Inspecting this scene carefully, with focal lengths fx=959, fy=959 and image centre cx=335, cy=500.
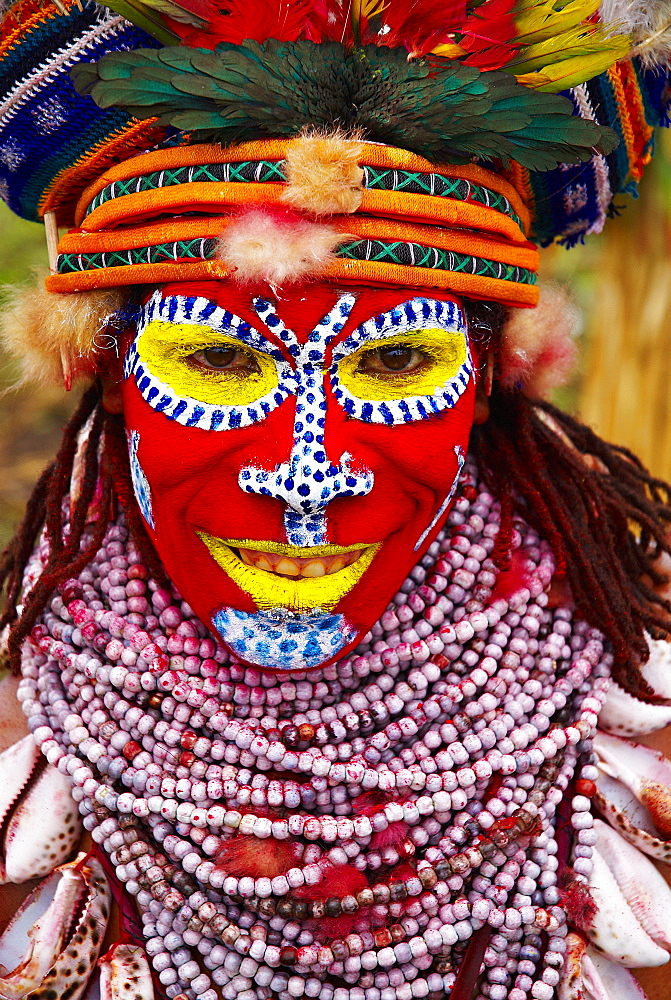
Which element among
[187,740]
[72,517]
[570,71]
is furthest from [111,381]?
[570,71]

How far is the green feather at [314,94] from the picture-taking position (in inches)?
60.8

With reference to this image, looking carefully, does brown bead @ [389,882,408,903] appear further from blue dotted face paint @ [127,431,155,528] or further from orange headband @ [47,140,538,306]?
orange headband @ [47,140,538,306]

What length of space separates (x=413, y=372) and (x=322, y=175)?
396 mm

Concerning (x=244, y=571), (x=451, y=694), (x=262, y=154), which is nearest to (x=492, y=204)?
(x=262, y=154)

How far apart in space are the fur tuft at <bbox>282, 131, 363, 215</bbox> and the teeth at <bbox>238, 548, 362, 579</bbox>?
61 centimetres

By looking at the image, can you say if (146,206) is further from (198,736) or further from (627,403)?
(627,403)

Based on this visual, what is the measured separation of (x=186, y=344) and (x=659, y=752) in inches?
51.3

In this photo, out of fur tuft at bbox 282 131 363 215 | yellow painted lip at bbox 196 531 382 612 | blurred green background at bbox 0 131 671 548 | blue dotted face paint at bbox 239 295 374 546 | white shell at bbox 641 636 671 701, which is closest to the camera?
fur tuft at bbox 282 131 363 215

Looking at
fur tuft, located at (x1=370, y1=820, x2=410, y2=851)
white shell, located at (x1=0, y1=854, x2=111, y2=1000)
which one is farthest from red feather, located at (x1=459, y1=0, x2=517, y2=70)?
white shell, located at (x1=0, y1=854, x2=111, y2=1000)

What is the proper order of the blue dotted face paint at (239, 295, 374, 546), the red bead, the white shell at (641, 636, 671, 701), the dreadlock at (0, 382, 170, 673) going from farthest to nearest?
the white shell at (641, 636, 671, 701), the dreadlock at (0, 382, 170, 673), the red bead, the blue dotted face paint at (239, 295, 374, 546)

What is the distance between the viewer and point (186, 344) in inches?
66.9

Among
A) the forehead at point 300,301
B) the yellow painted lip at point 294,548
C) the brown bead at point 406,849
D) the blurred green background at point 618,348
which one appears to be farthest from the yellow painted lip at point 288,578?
the blurred green background at point 618,348

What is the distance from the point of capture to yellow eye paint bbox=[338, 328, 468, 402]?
169 cm

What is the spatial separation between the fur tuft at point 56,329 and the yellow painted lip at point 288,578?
426 mm
